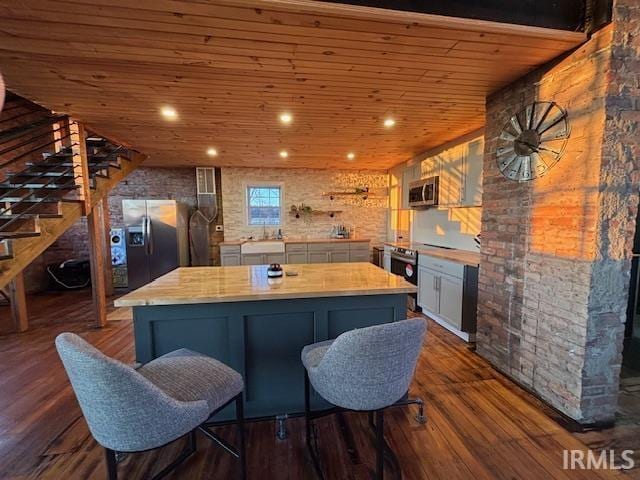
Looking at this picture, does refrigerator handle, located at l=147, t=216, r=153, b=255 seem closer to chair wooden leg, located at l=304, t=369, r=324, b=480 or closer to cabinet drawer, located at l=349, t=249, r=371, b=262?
cabinet drawer, located at l=349, t=249, r=371, b=262

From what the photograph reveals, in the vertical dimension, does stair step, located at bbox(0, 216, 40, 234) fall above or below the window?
below

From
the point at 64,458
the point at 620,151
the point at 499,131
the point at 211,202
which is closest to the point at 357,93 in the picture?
the point at 499,131

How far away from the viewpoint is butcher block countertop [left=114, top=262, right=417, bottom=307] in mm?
1636

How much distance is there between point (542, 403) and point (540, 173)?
5.38 feet

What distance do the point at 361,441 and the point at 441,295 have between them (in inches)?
81.8

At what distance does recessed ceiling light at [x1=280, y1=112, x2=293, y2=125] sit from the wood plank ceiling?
0.20 ft

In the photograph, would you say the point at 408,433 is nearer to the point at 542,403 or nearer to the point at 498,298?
the point at 542,403

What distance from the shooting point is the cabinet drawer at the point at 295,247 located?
5.33 meters

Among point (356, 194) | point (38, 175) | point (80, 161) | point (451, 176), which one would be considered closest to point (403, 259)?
point (451, 176)

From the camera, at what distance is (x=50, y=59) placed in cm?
186

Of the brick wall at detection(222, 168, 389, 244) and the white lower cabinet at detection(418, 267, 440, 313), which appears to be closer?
the white lower cabinet at detection(418, 267, 440, 313)

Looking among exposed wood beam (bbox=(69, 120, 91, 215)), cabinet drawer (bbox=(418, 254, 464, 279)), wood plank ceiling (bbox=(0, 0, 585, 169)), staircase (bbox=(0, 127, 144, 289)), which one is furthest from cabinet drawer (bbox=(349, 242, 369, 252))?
exposed wood beam (bbox=(69, 120, 91, 215))

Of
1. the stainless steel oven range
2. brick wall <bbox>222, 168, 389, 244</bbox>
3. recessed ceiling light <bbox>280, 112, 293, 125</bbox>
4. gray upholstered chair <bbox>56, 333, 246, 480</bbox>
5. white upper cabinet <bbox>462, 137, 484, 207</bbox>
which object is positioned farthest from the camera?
brick wall <bbox>222, 168, 389, 244</bbox>

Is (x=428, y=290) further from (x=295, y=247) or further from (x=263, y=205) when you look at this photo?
(x=263, y=205)
